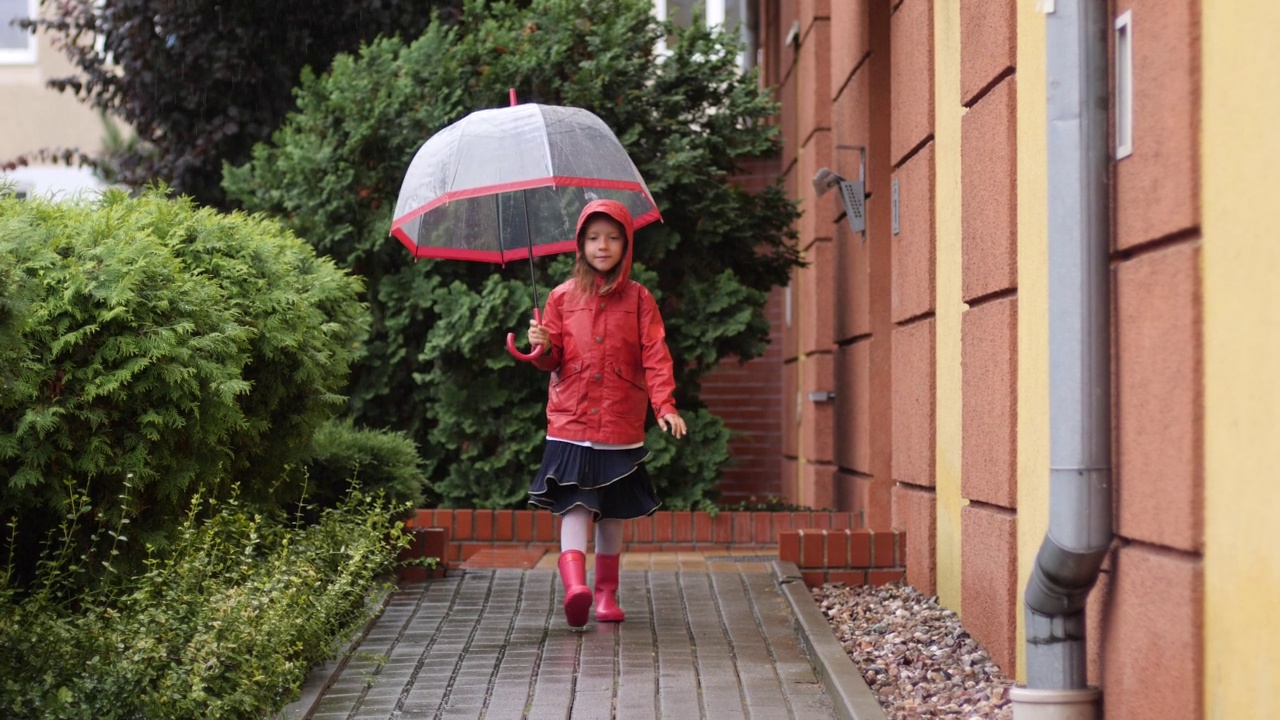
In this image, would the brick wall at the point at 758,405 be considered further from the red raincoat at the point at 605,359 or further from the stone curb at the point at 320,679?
the stone curb at the point at 320,679

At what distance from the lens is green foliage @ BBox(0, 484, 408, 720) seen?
3.99 m

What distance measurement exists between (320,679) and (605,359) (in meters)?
1.82

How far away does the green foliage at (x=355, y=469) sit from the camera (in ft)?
24.1

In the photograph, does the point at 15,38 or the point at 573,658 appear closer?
the point at 573,658

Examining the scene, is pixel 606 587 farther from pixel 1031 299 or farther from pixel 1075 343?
pixel 1075 343

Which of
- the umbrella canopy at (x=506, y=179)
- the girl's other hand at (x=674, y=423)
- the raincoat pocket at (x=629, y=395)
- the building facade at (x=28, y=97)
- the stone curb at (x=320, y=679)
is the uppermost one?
the building facade at (x=28, y=97)

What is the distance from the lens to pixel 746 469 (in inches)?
519

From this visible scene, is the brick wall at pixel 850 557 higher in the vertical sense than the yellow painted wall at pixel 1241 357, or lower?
lower

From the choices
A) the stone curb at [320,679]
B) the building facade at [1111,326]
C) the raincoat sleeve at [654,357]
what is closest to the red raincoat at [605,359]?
the raincoat sleeve at [654,357]

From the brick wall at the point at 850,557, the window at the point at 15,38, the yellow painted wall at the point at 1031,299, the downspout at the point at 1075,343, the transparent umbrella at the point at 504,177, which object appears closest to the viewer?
the downspout at the point at 1075,343

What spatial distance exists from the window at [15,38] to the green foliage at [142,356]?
1698cm

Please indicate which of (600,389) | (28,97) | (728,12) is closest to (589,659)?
(600,389)

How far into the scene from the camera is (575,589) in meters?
5.86

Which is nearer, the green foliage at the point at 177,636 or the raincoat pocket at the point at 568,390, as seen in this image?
the green foliage at the point at 177,636
